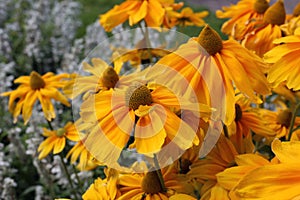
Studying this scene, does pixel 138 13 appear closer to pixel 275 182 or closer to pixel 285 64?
pixel 285 64

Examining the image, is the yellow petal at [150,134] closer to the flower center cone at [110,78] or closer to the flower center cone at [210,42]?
the flower center cone at [210,42]

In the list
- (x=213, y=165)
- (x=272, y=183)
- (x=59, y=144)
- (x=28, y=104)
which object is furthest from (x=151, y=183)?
(x=28, y=104)

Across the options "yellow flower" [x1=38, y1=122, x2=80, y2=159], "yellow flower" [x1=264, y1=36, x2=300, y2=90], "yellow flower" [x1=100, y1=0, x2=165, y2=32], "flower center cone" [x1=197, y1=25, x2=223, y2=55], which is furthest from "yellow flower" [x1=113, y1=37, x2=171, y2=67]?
"yellow flower" [x1=264, y1=36, x2=300, y2=90]

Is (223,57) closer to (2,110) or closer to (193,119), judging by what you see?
(193,119)

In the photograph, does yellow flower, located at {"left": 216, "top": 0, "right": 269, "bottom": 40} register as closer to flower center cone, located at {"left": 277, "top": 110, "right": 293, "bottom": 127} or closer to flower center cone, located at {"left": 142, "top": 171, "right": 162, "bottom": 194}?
flower center cone, located at {"left": 277, "top": 110, "right": 293, "bottom": 127}

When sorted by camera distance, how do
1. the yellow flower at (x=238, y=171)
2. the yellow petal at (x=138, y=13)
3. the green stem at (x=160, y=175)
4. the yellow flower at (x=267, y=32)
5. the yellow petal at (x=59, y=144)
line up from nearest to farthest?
the yellow flower at (x=238, y=171)
the green stem at (x=160, y=175)
the yellow flower at (x=267, y=32)
the yellow petal at (x=138, y=13)
the yellow petal at (x=59, y=144)

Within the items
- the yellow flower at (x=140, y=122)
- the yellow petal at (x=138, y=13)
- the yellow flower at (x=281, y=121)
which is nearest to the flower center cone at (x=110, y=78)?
the yellow petal at (x=138, y=13)


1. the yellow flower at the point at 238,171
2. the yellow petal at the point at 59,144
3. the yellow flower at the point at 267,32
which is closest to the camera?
the yellow flower at the point at 238,171
